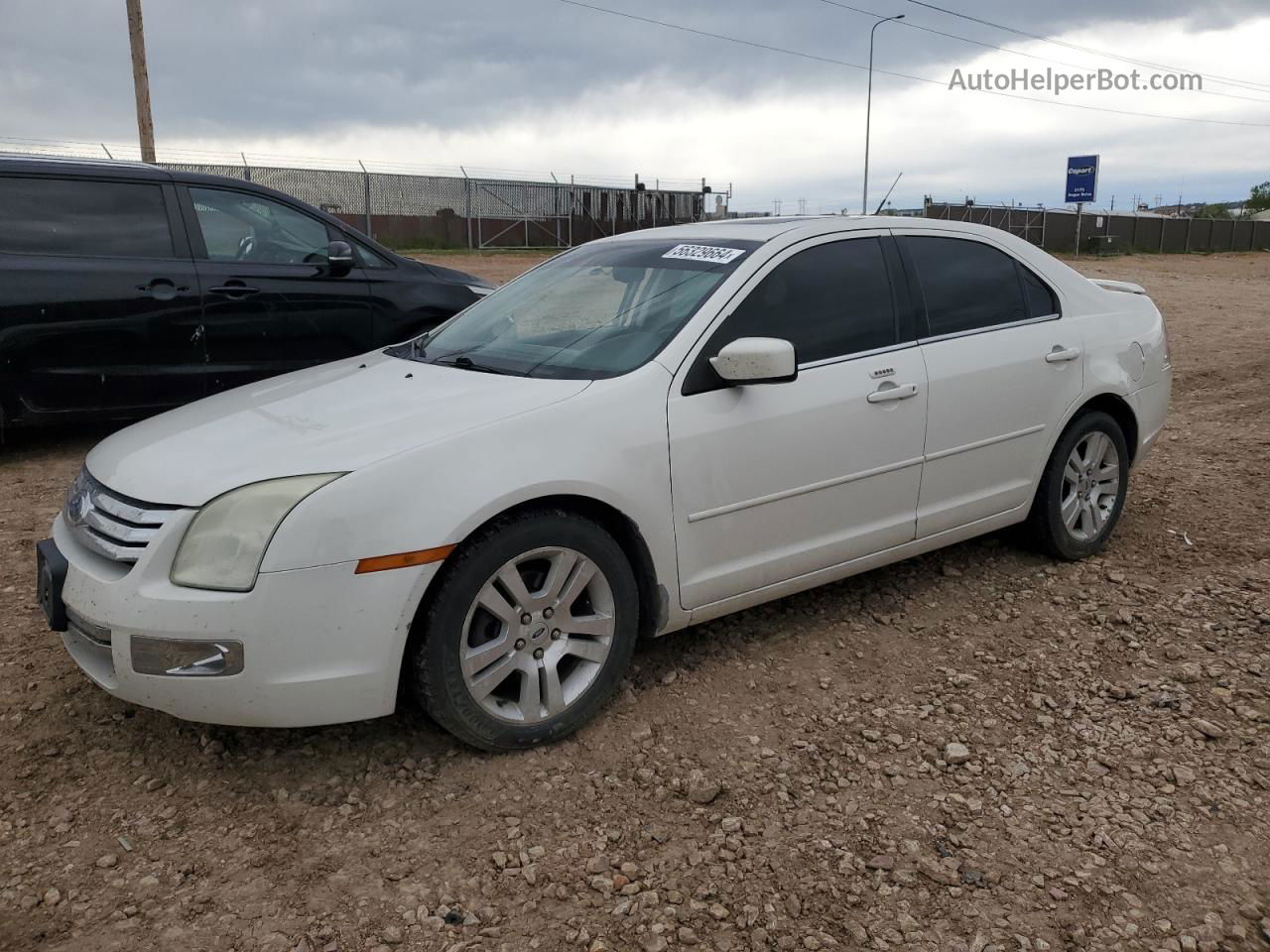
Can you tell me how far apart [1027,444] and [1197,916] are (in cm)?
230

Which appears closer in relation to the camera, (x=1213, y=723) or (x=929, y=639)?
(x=1213, y=723)

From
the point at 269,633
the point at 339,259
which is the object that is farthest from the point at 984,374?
the point at 339,259

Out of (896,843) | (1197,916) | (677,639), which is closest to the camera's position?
(1197,916)

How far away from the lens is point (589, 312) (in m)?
3.86

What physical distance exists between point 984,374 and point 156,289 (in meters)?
4.84

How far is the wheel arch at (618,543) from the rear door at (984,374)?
50.4 inches

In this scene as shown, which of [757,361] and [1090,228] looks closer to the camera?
[757,361]

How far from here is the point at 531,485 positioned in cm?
300

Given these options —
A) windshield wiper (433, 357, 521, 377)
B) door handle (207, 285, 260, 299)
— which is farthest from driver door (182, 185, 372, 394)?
windshield wiper (433, 357, 521, 377)

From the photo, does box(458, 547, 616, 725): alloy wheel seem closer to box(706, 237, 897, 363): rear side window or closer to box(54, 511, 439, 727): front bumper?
box(54, 511, 439, 727): front bumper

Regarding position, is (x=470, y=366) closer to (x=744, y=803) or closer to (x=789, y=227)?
(x=789, y=227)

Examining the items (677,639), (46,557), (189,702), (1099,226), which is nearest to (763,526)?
(677,639)

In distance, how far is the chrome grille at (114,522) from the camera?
2.86 m

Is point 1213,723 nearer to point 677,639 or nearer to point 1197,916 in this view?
point 1197,916
